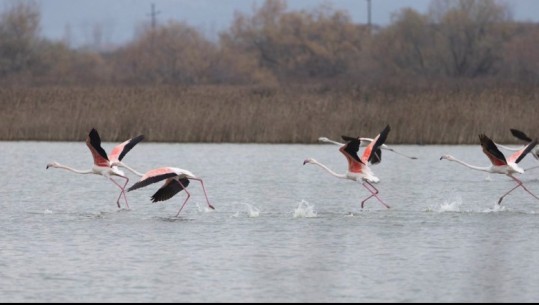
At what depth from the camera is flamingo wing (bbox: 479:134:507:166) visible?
52.0 ft

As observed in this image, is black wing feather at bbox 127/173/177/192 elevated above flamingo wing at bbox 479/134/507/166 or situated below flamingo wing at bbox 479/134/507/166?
below

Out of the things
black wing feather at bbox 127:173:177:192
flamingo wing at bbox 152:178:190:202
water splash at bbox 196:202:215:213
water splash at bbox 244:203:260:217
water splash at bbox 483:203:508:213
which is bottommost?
water splash at bbox 196:202:215:213

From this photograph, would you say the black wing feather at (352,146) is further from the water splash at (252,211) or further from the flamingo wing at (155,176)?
the flamingo wing at (155,176)

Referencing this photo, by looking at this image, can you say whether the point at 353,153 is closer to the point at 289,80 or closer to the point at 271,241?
the point at 271,241

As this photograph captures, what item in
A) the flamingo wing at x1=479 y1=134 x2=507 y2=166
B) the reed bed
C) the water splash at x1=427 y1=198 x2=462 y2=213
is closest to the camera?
the flamingo wing at x1=479 y1=134 x2=507 y2=166

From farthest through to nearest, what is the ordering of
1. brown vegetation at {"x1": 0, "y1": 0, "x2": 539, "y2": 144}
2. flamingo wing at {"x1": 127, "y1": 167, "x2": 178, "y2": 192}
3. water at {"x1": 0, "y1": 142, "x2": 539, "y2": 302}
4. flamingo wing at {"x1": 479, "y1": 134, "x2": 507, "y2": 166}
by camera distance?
brown vegetation at {"x1": 0, "y1": 0, "x2": 539, "y2": 144} → flamingo wing at {"x1": 479, "y1": 134, "x2": 507, "y2": 166} → flamingo wing at {"x1": 127, "y1": 167, "x2": 178, "y2": 192} → water at {"x1": 0, "y1": 142, "x2": 539, "y2": 302}

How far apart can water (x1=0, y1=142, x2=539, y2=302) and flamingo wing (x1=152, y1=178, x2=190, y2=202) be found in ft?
0.81

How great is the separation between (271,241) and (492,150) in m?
3.79

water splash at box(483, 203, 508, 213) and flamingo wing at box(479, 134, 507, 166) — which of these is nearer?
flamingo wing at box(479, 134, 507, 166)

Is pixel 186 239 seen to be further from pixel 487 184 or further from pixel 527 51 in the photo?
pixel 527 51

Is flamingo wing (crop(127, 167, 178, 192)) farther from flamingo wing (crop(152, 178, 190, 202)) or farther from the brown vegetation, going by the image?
the brown vegetation

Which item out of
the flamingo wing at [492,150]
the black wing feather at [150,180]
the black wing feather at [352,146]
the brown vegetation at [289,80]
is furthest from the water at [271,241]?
the brown vegetation at [289,80]

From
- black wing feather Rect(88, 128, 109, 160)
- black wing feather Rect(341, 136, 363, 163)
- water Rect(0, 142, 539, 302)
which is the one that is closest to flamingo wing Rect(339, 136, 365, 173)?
black wing feather Rect(341, 136, 363, 163)

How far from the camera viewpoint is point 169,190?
15836mm
